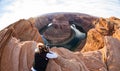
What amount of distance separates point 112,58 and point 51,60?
5.56ft

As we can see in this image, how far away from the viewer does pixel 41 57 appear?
11.5 feet

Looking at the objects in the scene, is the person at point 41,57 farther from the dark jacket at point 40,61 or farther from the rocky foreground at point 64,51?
the rocky foreground at point 64,51

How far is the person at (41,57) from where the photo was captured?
352 centimetres

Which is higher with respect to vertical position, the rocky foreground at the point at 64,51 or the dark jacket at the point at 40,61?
the dark jacket at the point at 40,61

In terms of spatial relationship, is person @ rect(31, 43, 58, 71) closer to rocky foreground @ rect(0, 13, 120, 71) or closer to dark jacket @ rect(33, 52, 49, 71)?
dark jacket @ rect(33, 52, 49, 71)

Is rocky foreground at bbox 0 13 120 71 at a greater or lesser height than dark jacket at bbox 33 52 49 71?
lesser

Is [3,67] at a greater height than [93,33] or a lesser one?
greater

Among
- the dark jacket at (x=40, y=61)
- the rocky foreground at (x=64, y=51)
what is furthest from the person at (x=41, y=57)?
the rocky foreground at (x=64, y=51)

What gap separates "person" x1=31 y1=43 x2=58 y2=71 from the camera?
3.52 metres

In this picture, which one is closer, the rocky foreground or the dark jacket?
the dark jacket

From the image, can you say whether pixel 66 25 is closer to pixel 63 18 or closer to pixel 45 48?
pixel 63 18

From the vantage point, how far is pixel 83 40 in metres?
10.4

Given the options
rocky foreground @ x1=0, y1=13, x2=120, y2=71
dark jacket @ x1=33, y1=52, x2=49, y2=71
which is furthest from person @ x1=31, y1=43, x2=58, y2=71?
rocky foreground @ x1=0, y1=13, x2=120, y2=71

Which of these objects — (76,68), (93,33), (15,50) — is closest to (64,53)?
(76,68)
